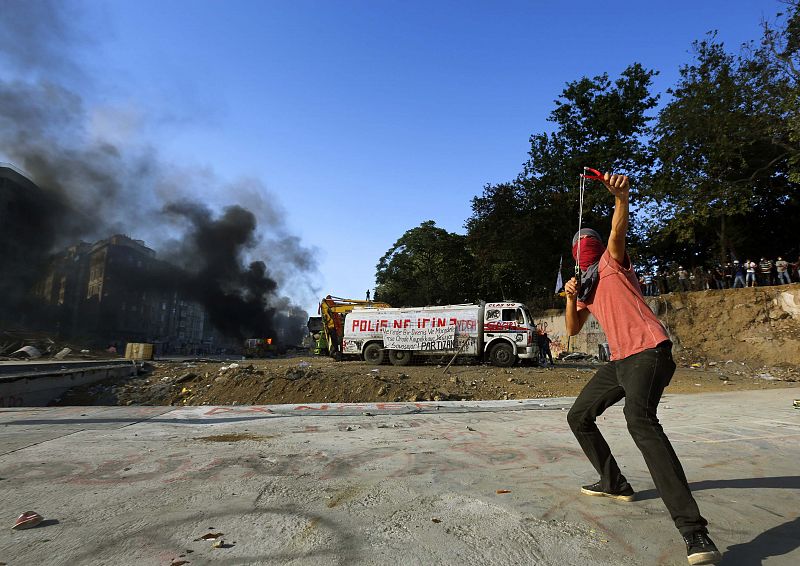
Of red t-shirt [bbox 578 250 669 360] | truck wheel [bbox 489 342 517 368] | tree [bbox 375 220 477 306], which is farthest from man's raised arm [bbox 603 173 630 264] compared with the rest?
tree [bbox 375 220 477 306]

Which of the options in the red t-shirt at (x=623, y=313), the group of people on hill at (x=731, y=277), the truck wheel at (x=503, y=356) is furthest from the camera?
the group of people on hill at (x=731, y=277)

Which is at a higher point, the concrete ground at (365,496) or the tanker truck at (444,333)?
the tanker truck at (444,333)

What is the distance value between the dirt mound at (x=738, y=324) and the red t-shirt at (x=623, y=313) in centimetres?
1995

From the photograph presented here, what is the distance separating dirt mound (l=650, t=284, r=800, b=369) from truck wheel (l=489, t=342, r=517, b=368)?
9.10 metres

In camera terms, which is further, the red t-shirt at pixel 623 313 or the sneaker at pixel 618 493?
the sneaker at pixel 618 493

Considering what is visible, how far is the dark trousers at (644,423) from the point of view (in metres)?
2.18

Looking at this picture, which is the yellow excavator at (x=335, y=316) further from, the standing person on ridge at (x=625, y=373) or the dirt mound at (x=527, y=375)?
the standing person on ridge at (x=625, y=373)

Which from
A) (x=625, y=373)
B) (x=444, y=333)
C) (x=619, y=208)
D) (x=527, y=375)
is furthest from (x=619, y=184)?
(x=444, y=333)

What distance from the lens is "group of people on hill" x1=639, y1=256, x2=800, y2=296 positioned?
19297mm

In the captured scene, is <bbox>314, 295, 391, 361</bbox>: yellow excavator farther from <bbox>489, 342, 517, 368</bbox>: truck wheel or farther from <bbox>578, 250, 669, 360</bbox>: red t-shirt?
<bbox>578, 250, 669, 360</bbox>: red t-shirt

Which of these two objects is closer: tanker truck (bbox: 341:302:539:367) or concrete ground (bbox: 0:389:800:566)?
concrete ground (bbox: 0:389:800:566)

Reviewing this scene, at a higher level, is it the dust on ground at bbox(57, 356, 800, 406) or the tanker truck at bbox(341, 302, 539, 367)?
the tanker truck at bbox(341, 302, 539, 367)

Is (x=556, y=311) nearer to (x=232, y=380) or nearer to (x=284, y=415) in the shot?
(x=232, y=380)

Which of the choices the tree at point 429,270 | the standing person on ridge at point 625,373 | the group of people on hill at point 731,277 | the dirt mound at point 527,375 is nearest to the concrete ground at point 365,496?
the standing person on ridge at point 625,373
